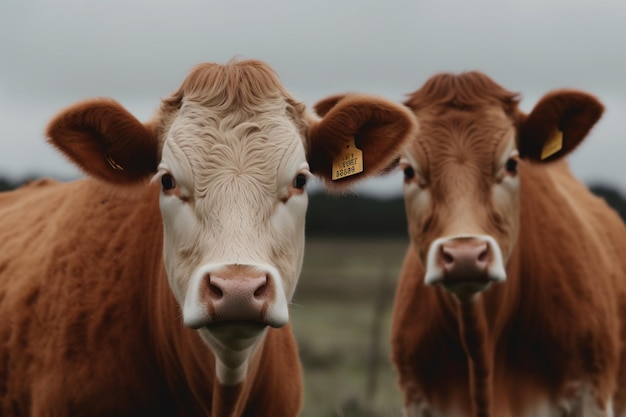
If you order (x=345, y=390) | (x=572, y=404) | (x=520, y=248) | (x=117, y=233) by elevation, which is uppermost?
(x=117, y=233)

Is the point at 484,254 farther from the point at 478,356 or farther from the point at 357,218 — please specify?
the point at 357,218

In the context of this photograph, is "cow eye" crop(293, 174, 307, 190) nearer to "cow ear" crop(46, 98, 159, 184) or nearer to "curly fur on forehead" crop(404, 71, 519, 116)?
"cow ear" crop(46, 98, 159, 184)

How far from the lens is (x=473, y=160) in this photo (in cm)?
704

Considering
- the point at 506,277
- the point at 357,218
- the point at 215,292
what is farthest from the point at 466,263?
the point at 357,218

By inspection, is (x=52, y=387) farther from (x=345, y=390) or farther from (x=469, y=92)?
(x=345, y=390)

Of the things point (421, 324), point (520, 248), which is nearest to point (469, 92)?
point (520, 248)

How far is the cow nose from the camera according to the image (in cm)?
637

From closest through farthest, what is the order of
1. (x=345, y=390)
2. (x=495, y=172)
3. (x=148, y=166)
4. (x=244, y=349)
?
(x=244, y=349), (x=148, y=166), (x=495, y=172), (x=345, y=390)

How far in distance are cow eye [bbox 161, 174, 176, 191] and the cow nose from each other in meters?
2.08

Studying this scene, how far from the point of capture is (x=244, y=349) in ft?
16.1

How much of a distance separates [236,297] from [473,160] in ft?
10.3

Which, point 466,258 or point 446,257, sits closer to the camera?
point 466,258

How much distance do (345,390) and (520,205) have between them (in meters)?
6.86

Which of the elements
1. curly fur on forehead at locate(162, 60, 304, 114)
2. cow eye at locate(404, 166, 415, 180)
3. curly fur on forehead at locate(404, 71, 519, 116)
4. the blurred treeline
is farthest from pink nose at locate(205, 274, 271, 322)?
the blurred treeline
